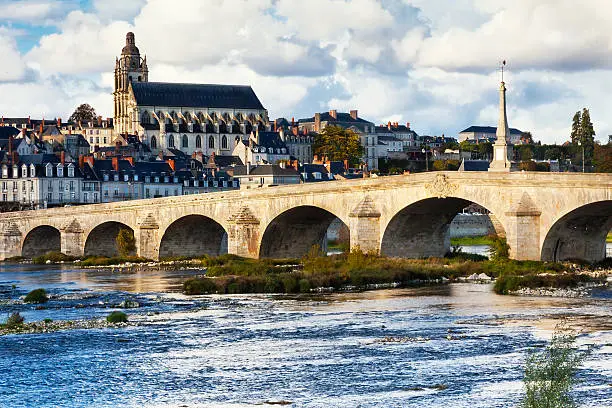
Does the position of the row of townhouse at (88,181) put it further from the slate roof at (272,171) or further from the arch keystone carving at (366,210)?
the arch keystone carving at (366,210)

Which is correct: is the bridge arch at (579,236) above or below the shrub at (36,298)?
above

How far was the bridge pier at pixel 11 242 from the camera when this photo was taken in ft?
323

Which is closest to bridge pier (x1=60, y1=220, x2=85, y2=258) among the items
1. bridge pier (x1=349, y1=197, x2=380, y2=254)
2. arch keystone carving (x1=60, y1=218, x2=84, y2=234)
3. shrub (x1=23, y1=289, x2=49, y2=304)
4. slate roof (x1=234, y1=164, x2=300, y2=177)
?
arch keystone carving (x1=60, y1=218, x2=84, y2=234)

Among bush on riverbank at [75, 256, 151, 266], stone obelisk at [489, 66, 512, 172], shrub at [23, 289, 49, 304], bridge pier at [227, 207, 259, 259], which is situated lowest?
shrub at [23, 289, 49, 304]

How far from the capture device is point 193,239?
287 feet

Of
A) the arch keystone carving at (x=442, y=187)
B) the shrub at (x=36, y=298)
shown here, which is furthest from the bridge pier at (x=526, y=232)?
the shrub at (x=36, y=298)

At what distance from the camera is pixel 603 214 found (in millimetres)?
57562

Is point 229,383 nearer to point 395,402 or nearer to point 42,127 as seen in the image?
point 395,402

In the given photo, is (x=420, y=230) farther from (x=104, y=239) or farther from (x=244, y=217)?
(x=104, y=239)

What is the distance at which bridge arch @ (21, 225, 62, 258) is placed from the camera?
99.0 metres

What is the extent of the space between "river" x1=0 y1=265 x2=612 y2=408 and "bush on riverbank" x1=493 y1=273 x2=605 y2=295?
98cm

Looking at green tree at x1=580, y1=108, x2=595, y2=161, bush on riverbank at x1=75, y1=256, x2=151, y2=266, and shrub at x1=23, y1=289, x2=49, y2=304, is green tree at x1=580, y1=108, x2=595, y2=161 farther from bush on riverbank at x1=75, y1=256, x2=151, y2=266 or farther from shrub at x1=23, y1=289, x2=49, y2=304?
shrub at x1=23, y1=289, x2=49, y2=304

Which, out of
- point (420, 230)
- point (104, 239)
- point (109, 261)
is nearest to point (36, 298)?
point (420, 230)

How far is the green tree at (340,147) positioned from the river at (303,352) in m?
122
